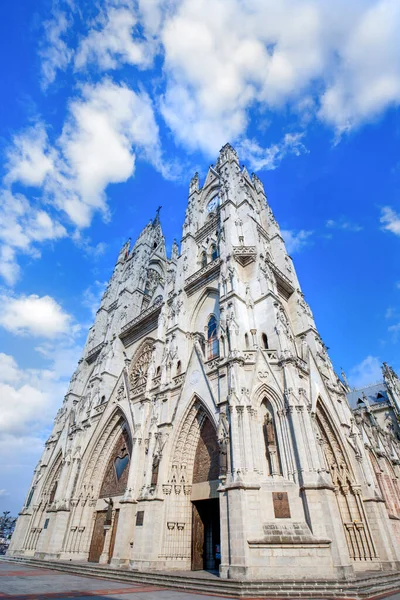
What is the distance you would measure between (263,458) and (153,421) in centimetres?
635

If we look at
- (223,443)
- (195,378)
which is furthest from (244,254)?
(223,443)

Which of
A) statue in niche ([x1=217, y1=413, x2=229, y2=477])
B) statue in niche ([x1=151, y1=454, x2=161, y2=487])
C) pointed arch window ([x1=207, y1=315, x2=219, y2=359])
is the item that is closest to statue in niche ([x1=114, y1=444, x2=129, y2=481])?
statue in niche ([x1=151, y1=454, x2=161, y2=487])

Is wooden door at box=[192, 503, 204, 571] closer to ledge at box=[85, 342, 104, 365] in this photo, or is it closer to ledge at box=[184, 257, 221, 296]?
ledge at box=[184, 257, 221, 296]

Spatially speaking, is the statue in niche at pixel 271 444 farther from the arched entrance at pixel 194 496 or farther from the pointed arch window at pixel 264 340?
the pointed arch window at pixel 264 340

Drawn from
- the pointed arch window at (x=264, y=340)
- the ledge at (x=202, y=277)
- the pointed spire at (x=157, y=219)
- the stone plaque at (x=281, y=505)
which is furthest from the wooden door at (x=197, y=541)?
the pointed spire at (x=157, y=219)

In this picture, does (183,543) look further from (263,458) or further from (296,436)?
(296,436)

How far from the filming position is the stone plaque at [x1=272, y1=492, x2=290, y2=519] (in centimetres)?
1048

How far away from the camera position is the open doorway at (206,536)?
12648 millimetres

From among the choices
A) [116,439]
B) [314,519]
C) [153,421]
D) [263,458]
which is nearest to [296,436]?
[263,458]

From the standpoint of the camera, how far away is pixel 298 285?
898 inches

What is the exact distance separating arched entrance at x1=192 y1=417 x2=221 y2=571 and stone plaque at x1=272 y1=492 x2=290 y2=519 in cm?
316

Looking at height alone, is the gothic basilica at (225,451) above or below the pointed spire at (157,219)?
below

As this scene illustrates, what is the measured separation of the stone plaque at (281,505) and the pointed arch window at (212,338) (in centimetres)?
773

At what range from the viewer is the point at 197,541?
12.9 meters
